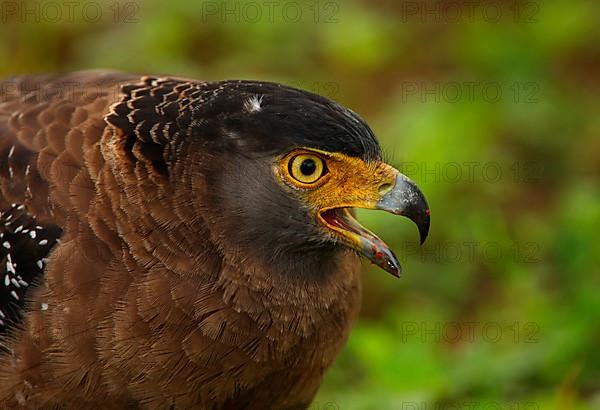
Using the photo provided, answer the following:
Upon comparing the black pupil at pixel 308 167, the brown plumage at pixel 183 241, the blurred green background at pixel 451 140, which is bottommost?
the blurred green background at pixel 451 140

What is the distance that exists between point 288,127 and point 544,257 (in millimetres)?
2898

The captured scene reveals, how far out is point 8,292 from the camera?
4.62 metres

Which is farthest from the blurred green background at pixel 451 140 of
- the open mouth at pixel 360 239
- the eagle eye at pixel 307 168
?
the eagle eye at pixel 307 168

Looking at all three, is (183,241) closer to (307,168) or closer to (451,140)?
(307,168)

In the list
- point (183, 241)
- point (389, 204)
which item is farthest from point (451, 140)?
point (183, 241)

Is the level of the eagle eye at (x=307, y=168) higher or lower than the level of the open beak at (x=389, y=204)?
higher

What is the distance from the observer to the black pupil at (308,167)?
4395 mm

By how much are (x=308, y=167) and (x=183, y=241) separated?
576 mm

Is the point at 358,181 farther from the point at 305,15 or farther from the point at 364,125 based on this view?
the point at 305,15

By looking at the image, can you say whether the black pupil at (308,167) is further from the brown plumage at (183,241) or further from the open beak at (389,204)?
the open beak at (389,204)

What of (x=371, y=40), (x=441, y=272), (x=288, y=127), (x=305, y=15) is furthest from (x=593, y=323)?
(x=305, y=15)

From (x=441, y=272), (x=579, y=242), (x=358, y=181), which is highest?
(x=358, y=181)

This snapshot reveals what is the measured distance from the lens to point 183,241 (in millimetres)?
4449

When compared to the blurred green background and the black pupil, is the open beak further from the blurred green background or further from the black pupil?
the blurred green background
